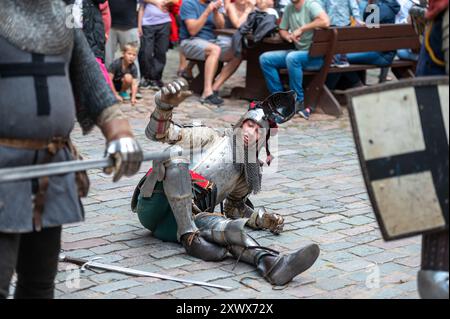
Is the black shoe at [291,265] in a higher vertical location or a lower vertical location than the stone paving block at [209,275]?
higher

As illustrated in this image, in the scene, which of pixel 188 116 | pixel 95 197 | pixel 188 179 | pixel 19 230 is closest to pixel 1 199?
pixel 19 230

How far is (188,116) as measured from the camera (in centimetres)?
890

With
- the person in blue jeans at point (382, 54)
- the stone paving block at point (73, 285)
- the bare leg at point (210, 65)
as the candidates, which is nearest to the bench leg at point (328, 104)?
the person in blue jeans at point (382, 54)

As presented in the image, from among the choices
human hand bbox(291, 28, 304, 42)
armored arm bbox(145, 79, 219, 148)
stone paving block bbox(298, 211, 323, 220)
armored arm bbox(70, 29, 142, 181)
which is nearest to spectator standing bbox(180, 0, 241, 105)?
human hand bbox(291, 28, 304, 42)

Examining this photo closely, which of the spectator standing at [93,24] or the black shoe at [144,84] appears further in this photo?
the black shoe at [144,84]

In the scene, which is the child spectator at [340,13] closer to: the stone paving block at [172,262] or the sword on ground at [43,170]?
the stone paving block at [172,262]

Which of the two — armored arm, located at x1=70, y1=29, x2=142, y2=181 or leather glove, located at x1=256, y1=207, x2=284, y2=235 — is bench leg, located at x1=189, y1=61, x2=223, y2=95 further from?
armored arm, located at x1=70, y1=29, x2=142, y2=181

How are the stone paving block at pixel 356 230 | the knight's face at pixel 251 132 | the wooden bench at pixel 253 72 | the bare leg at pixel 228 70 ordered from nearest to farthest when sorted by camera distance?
the knight's face at pixel 251 132, the stone paving block at pixel 356 230, the wooden bench at pixel 253 72, the bare leg at pixel 228 70

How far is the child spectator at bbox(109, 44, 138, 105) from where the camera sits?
9258 millimetres

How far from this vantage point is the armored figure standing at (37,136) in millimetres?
3043

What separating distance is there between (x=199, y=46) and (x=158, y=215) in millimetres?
5186

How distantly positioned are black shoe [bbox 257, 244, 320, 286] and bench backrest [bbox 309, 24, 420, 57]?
15.9 feet

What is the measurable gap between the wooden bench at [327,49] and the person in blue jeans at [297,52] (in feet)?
0.33

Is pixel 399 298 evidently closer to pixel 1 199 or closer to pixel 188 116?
pixel 1 199
